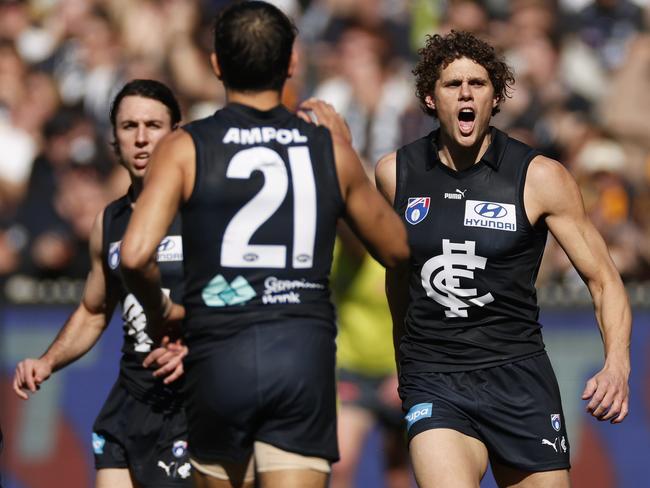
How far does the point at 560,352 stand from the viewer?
9.90 meters

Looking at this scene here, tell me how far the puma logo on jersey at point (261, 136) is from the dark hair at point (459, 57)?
68.8 inches

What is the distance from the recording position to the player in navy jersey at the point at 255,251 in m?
4.39

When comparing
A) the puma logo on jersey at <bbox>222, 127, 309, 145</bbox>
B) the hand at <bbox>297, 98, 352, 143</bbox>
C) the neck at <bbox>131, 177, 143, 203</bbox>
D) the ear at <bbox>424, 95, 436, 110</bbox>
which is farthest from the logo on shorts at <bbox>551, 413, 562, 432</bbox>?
the neck at <bbox>131, 177, 143, 203</bbox>

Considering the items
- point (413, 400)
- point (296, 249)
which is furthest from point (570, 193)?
point (296, 249)

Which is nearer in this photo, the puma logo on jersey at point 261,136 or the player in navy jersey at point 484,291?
the puma logo on jersey at point 261,136

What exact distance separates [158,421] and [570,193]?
224 centimetres

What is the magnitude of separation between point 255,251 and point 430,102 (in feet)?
6.85

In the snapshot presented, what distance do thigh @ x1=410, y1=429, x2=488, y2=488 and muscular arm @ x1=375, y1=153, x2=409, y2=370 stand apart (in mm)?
674

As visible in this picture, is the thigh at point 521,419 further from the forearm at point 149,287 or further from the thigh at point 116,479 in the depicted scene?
the thigh at point 116,479

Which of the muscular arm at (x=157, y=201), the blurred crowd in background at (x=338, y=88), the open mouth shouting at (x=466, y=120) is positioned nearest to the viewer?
the muscular arm at (x=157, y=201)

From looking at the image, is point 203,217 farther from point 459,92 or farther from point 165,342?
point 459,92

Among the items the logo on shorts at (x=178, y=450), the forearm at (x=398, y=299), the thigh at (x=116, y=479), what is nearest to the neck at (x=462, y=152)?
the forearm at (x=398, y=299)

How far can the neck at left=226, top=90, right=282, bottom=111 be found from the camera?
4523 millimetres

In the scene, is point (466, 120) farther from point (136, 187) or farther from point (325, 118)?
point (136, 187)
